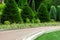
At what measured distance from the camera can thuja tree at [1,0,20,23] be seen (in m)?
28.9

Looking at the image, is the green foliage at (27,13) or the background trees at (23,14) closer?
the background trees at (23,14)

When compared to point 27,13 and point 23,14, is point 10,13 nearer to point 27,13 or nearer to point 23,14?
point 23,14

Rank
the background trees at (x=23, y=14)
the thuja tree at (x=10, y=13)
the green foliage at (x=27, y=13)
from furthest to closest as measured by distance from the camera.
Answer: the green foliage at (x=27, y=13) → the background trees at (x=23, y=14) → the thuja tree at (x=10, y=13)

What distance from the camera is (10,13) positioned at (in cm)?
2916

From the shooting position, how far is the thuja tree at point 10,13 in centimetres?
2891

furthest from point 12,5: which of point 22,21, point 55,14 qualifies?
point 55,14

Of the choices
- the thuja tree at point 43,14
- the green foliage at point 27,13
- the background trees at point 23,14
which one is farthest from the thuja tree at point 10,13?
the thuja tree at point 43,14

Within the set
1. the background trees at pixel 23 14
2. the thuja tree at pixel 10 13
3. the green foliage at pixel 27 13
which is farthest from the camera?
the green foliage at pixel 27 13

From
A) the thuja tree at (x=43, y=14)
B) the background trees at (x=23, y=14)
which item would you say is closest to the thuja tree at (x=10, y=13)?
the background trees at (x=23, y=14)

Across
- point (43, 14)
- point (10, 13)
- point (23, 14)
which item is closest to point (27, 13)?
point (23, 14)

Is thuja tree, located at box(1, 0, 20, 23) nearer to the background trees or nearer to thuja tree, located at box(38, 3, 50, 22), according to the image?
the background trees

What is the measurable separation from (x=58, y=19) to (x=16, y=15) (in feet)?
40.9

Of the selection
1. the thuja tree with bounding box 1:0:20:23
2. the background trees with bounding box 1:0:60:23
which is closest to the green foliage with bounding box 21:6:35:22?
the background trees with bounding box 1:0:60:23

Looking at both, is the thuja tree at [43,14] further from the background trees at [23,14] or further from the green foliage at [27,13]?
the green foliage at [27,13]
